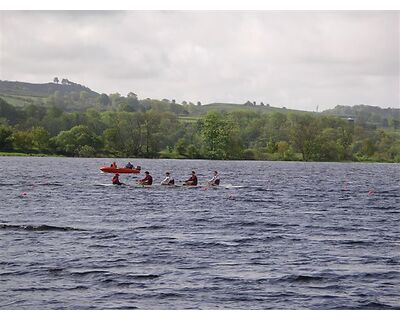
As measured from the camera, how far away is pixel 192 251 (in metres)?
17.0

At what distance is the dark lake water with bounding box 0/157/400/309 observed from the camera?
13.3 metres

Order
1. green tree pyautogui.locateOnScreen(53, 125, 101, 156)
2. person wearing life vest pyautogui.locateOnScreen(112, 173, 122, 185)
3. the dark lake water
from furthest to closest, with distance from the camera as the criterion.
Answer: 1. person wearing life vest pyautogui.locateOnScreen(112, 173, 122, 185)
2. green tree pyautogui.locateOnScreen(53, 125, 101, 156)
3. the dark lake water

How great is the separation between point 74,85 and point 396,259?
865 cm

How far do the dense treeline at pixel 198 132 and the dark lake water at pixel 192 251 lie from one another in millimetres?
2242

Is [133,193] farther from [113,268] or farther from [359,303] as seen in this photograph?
[359,303]

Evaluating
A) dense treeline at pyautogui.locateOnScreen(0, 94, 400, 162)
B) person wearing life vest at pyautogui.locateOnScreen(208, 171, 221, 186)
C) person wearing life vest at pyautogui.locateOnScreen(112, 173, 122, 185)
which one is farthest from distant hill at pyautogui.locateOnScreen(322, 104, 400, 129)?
person wearing life vest at pyautogui.locateOnScreen(112, 173, 122, 185)

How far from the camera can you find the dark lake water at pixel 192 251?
1329cm

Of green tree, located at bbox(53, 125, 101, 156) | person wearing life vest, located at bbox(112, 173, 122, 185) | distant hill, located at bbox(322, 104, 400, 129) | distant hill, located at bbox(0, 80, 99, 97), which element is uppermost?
distant hill, located at bbox(0, 80, 99, 97)

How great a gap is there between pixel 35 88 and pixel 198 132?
20.0 ft

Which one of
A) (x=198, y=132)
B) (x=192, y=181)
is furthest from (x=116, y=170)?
(x=198, y=132)

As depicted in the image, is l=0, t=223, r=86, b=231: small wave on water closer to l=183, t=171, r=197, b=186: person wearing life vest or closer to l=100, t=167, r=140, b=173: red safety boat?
l=183, t=171, r=197, b=186: person wearing life vest

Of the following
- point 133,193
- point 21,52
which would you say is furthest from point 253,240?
point 133,193

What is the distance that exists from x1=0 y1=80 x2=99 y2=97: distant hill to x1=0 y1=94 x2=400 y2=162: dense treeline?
2.65 feet

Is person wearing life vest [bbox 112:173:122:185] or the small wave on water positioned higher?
Result: person wearing life vest [bbox 112:173:122:185]
